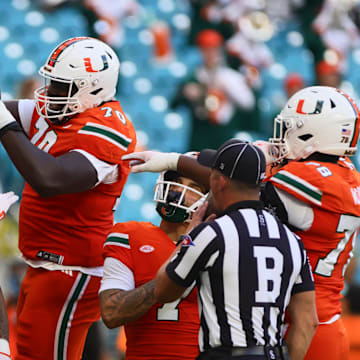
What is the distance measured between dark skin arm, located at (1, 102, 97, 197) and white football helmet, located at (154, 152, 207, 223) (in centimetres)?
33

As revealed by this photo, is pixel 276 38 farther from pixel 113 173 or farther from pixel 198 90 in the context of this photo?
pixel 113 173

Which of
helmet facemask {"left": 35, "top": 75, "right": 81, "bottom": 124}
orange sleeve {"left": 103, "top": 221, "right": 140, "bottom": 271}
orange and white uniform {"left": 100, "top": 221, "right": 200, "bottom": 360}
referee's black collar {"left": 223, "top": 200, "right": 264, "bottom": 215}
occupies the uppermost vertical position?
helmet facemask {"left": 35, "top": 75, "right": 81, "bottom": 124}

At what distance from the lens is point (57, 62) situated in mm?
3463

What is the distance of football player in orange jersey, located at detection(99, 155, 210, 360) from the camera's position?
2.87 m

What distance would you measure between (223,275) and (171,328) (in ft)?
Answer: 1.74

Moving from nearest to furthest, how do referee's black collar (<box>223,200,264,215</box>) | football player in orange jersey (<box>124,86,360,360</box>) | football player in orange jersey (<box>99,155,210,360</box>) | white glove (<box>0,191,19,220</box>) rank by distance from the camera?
1. referee's black collar (<box>223,200,264,215</box>)
2. football player in orange jersey (<box>99,155,210,360</box>)
3. white glove (<box>0,191,19,220</box>)
4. football player in orange jersey (<box>124,86,360,360</box>)

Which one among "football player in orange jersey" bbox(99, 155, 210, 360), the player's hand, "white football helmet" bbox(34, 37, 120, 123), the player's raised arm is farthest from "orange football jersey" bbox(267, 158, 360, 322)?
"white football helmet" bbox(34, 37, 120, 123)

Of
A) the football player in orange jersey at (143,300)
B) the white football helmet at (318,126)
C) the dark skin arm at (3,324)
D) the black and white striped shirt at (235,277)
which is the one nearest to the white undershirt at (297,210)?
the white football helmet at (318,126)

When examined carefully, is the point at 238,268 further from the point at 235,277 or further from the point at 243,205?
the point at 243,205

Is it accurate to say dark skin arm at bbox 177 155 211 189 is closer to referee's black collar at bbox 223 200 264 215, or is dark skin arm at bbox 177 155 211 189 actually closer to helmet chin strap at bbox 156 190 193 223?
helmet chin strap at bbox 156 190 193 223

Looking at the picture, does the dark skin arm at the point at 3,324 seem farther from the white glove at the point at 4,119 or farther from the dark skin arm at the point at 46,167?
the white glove at the point at 4,119

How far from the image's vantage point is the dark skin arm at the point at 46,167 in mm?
3072

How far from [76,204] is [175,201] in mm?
556

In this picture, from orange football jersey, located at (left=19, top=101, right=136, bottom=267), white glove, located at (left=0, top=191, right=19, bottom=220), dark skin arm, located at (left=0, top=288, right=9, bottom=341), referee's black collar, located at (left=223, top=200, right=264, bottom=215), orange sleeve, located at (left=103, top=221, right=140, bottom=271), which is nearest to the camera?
referee's black collar, located at (left=223, top=200, right=264, bottom=215)
